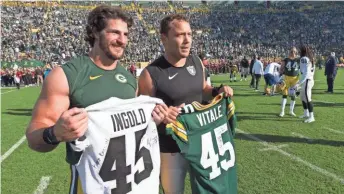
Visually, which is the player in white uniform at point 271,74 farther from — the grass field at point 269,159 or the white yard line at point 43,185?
the white yard line at point 43,185

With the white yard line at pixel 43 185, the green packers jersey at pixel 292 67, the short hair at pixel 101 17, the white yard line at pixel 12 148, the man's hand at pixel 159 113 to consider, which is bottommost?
the white yard line at pixel 12 148

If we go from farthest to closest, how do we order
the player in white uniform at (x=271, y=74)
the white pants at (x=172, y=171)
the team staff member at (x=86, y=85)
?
the player in white uniform at (x=271, y=74), the white pants at (x=172, y=171), the team staff member at (x=86, y=85)

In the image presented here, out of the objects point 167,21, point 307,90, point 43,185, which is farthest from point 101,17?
point 307,90

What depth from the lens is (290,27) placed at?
57875mm

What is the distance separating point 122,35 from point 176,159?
4.50 ft

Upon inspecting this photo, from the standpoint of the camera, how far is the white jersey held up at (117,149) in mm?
2092

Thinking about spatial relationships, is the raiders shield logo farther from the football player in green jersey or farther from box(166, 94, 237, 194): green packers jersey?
the football player in green jersey

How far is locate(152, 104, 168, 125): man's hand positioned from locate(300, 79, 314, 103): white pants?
760 cm

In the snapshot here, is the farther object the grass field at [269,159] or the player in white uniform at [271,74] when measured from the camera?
the player in white uniform at [271,74]

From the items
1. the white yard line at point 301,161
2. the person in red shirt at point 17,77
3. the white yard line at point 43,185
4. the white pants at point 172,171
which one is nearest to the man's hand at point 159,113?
the white pants at point 172,171

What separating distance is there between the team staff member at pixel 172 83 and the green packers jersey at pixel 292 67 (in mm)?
7563

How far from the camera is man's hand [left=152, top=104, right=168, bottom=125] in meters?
2.45

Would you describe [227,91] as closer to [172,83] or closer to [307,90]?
[172,83]

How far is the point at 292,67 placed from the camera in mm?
10195
